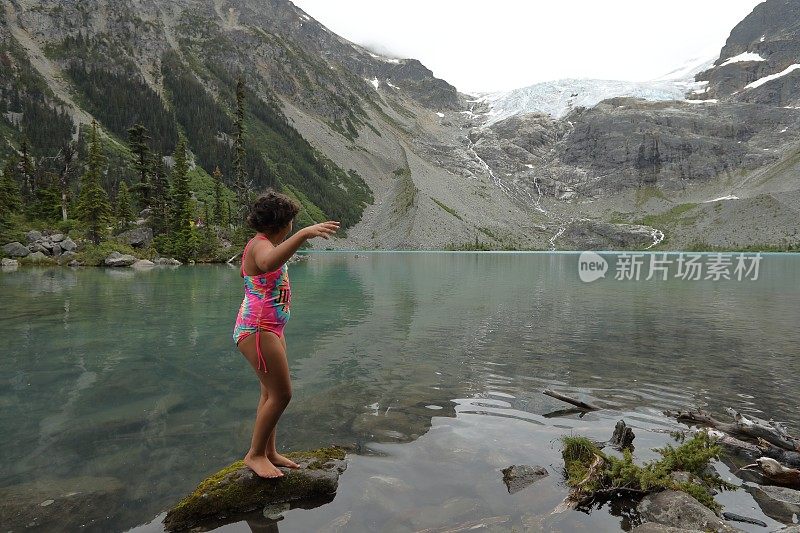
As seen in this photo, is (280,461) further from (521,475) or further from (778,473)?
(778,473)

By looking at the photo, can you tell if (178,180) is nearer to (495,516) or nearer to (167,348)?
(167,348)

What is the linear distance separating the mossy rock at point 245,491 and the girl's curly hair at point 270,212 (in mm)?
3155

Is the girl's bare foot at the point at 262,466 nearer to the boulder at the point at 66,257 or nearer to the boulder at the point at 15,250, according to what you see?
the boulder at the point at 66,257

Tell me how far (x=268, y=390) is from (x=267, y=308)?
1.12m

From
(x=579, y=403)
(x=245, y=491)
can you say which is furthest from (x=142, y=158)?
(x=245, y=491)

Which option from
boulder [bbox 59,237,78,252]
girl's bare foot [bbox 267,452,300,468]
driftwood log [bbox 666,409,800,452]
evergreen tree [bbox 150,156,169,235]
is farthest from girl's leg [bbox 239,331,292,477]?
evergreen tree [bbox 150,156,169,235]

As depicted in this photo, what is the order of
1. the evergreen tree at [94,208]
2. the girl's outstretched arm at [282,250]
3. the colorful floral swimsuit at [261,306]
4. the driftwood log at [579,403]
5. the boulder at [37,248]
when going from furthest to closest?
1. the evergreen tree at [94,208]
2. the boulder at [37,248]
3. the driftwood log at [579,403]
4. the colorful floral swimsuit at [261,306]
5. the girl's outstretched arm at [282,250]

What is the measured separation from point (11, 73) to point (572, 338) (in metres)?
213

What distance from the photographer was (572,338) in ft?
66.2

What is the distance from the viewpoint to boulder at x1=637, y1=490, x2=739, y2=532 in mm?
5504

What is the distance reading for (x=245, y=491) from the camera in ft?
19.0

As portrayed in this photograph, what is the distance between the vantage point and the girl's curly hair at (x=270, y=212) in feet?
18.8

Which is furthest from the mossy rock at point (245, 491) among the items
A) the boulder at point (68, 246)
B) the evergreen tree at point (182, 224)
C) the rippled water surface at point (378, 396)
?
the evergreen tree at point (182, 224)

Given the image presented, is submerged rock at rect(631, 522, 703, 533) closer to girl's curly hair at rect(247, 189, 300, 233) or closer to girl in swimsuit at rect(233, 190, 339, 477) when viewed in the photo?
girl in swimsuit at rect(233, 190, 339, 477)
